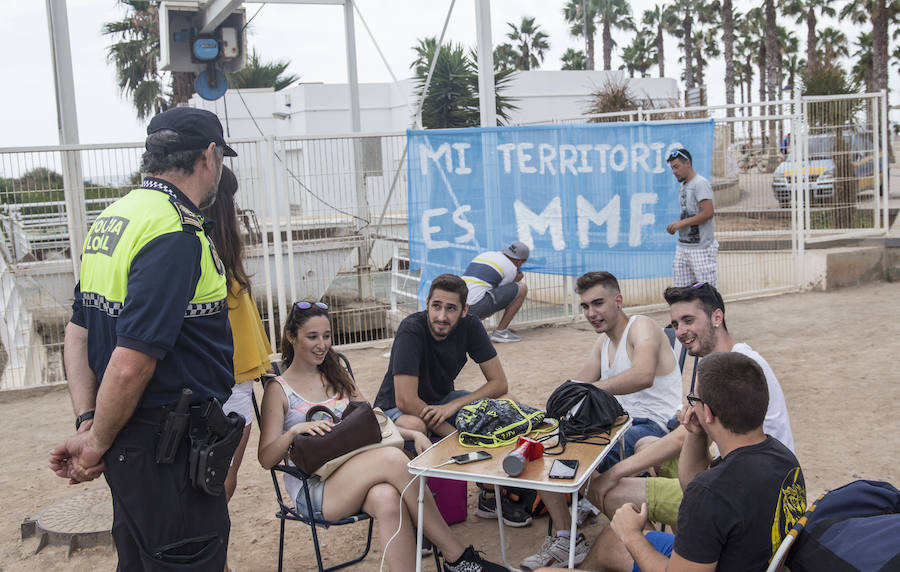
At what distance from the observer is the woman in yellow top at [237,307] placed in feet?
11.1

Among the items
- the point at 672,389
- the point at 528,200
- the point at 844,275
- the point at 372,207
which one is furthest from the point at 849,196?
the point at 672,389

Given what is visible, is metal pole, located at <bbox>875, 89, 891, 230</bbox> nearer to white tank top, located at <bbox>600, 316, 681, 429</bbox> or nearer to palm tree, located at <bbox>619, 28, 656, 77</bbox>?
white tank top, located at <bbox>600, 316, 681, 429</bbox>

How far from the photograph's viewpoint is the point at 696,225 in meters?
7.27

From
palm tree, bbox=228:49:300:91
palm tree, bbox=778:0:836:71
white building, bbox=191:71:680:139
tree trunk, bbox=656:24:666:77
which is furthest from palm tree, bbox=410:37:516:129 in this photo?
tree trunk, bbox=656:24:666:77

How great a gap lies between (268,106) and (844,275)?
61.7 feet

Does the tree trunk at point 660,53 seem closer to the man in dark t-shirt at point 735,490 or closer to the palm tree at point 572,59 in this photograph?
the palm tree at point 572,59

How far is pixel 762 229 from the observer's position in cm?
1049

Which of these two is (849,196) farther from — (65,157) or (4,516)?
(4,516)

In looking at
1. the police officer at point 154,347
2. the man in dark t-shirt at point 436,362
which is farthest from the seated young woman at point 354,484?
the police officer at point 154,347

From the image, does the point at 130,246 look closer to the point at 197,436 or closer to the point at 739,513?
the point at 197,436

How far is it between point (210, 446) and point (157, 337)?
0.39 m

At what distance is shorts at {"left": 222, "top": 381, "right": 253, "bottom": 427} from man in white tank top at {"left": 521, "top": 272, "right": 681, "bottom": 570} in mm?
1446

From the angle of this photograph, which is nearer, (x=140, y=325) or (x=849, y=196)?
(x=140, y=325)

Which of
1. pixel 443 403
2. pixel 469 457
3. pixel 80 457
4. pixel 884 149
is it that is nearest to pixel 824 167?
pixel 884 149
